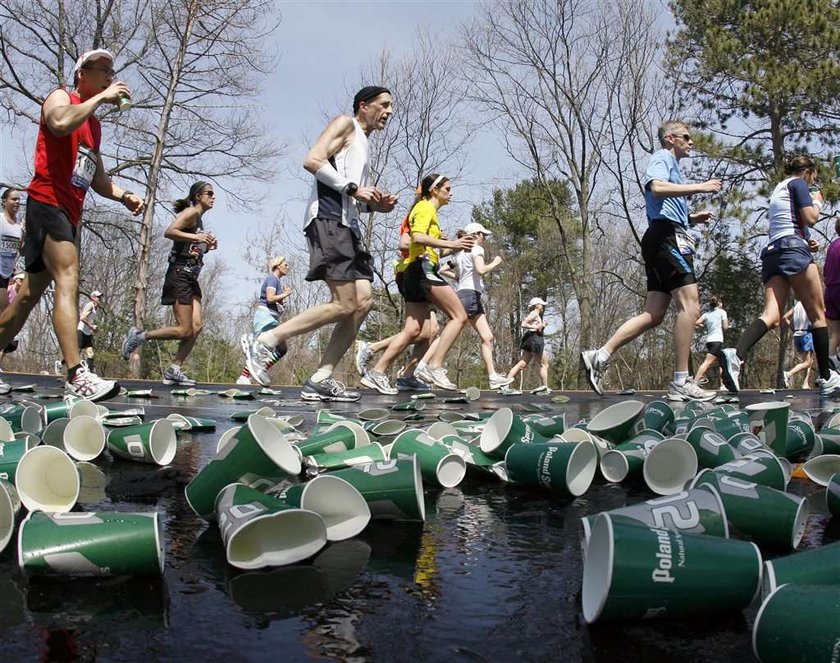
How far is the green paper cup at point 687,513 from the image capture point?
1.59m

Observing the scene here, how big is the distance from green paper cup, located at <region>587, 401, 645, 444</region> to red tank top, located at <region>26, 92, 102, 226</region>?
3337mm

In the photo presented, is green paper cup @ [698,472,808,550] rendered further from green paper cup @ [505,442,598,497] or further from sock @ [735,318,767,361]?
sock @ [735,318,767,361]

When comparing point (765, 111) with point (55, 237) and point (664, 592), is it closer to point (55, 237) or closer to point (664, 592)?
point (55, 237)

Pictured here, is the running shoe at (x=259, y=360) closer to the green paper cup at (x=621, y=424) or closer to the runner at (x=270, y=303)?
the green paper cup at (x=621, y=424)

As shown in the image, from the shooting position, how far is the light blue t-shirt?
20.9 feet

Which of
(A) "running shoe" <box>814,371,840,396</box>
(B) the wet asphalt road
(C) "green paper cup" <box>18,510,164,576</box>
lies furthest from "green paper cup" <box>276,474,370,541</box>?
(A) "running shoe" <box>814,371,840,396</box>

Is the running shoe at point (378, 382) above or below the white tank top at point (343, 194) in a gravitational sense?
below

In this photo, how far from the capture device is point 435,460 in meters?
2.55

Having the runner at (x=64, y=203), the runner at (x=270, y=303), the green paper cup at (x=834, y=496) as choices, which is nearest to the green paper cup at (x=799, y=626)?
the green paper cup at (x=834, y=496)

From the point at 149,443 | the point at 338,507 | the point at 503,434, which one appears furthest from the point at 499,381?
the point at 338,507

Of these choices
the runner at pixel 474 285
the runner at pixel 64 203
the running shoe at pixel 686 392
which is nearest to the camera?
the runner at pixel 64 203

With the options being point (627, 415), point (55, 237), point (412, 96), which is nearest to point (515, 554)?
point (627, 415)

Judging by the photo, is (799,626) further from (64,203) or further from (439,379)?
(439,379)

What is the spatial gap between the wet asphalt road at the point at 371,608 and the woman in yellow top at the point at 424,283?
5.95 m
